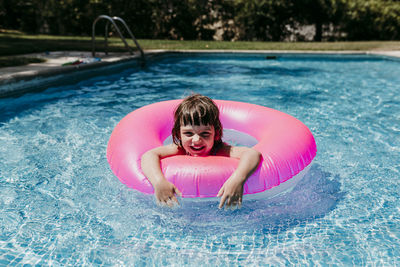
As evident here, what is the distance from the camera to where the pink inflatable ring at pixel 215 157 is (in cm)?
225

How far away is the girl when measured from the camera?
2.21 meters

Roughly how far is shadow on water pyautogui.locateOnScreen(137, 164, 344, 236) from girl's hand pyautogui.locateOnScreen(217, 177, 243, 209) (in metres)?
0.17

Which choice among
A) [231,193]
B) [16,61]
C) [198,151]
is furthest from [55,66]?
[231,193]

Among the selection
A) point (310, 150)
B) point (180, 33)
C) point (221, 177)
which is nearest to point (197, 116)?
point (221, 177)

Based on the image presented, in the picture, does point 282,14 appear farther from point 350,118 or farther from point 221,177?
point 221,177

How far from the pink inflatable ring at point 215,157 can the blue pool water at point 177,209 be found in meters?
0.26

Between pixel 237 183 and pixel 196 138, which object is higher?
pixel 196 138

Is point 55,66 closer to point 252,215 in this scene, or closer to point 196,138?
point 196,138

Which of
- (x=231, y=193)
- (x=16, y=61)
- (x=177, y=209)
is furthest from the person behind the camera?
(x=16, y=61)

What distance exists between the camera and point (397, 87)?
6.81m

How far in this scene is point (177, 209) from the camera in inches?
99.3

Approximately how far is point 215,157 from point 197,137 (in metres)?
0.18

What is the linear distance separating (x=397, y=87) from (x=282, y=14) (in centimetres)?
840

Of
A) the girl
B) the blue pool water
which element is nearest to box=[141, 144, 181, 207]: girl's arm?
the girl
